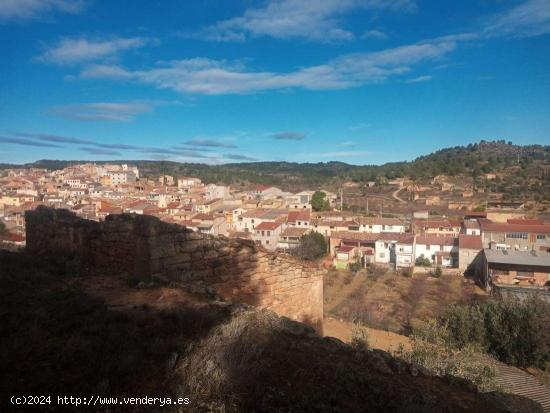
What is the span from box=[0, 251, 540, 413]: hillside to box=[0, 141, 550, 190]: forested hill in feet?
256

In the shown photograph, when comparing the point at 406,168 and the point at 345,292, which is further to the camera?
the point at 406,168

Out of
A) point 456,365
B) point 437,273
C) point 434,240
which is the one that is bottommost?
point 437,273

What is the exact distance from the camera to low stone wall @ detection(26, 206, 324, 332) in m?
5.11

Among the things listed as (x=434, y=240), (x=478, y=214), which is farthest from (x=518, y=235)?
(x=478, y=214)

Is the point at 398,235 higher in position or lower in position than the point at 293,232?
lower

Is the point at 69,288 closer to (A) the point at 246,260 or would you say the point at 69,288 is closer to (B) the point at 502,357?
(A) the point at 246,260

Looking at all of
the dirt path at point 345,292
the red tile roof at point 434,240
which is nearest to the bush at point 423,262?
the red tile roof at point 434,240

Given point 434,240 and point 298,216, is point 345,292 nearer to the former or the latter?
point 434,240

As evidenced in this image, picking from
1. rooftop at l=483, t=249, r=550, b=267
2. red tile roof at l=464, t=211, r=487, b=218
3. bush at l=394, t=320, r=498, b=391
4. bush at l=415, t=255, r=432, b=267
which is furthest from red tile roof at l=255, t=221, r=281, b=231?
bush at l=394, t=320, r=498, b=391

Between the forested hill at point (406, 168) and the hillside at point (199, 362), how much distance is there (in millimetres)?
78064

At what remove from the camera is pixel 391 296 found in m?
25.2

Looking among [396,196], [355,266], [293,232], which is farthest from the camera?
[396,196]

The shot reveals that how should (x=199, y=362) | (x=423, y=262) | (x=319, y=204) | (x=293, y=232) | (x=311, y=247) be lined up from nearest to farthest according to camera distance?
(x=199, y=362) → (x=423, y=262) → (x=311, y=247) → (x=293, y=232) → (x=319, y=204)

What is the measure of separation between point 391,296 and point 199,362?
24.3m
